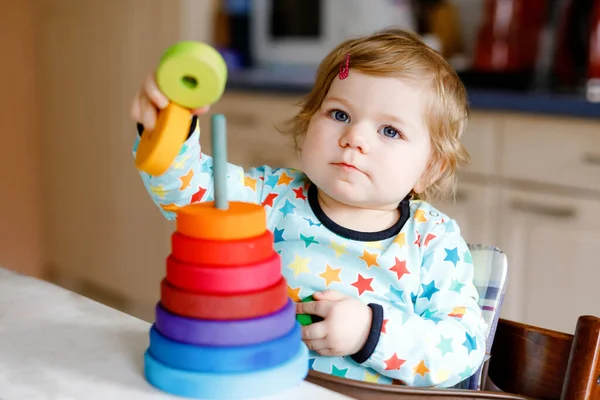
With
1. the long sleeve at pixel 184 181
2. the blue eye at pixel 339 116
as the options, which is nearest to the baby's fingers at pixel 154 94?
the long sleeve at pixel 184 181

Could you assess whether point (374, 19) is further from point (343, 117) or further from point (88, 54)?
point (343, 117)

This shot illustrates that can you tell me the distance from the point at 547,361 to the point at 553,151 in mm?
1211

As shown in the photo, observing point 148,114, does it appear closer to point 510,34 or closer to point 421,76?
point 421,76

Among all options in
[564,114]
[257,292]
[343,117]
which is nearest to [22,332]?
[257,292]

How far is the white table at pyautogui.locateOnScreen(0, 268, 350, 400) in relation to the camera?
1.92ft

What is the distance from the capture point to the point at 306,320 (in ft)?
2.91

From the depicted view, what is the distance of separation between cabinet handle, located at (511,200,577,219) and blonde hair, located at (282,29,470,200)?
1014 millimetres

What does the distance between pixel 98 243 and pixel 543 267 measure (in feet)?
6.39

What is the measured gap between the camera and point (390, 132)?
979 mm

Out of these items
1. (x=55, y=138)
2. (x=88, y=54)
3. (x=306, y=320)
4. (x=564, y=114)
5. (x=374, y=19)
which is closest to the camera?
(x=306, y=320)

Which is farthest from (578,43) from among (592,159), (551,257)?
(551,257)

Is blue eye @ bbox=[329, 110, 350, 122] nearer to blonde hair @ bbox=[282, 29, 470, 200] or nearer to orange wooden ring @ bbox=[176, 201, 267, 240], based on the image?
blonde hair @ bbox=[282, 29, 470, 200]

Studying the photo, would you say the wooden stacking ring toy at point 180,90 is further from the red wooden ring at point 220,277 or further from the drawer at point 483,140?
the drawer at point 483,140

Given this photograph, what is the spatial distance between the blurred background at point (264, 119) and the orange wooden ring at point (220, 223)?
5.01 ft
